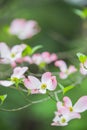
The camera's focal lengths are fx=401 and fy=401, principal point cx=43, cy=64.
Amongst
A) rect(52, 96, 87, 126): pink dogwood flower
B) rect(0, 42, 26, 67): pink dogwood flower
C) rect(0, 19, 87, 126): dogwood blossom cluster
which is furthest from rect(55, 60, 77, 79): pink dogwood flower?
rect(52, 96, 87, 126): pink dogwood flower

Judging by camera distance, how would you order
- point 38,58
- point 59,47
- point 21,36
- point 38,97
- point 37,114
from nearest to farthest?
point 38,58 < point 21,36 < point 38,97 < point 37,114 < point 59,47

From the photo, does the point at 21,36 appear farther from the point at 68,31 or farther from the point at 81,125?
the point at 68,31

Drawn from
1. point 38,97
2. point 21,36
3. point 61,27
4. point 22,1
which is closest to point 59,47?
point 61,27

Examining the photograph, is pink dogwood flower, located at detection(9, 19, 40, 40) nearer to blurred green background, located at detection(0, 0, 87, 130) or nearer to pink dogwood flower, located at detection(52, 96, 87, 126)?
blurred green background, located at detection(0, 0, 87, 130)

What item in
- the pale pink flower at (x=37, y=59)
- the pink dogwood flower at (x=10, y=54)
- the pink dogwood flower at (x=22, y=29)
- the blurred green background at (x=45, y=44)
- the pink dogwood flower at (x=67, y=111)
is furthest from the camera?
the blurred green background at (x=45, y=44)

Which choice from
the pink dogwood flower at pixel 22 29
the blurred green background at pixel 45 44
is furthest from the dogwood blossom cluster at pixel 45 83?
the pink dogwood flower at pixel 22 29

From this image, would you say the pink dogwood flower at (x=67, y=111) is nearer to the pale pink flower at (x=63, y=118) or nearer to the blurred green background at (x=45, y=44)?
the pale pink flower at (x=63, y=118)
